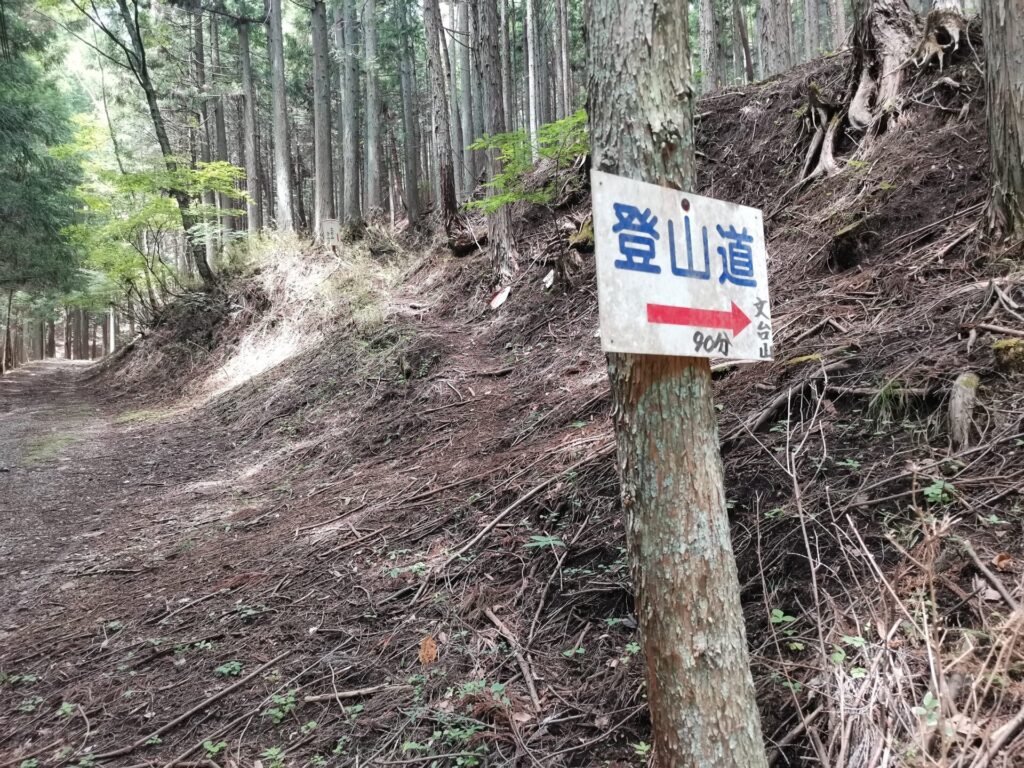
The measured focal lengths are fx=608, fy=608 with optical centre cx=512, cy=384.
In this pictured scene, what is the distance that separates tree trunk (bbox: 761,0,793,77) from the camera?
11258mm

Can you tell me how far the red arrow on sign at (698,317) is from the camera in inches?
66.3

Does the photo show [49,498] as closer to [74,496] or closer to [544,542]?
[74,496]

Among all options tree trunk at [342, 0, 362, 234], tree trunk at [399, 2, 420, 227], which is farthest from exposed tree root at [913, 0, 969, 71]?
tree trunk at [399, 2, 420, 227]

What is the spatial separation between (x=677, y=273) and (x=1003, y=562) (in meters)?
1.65

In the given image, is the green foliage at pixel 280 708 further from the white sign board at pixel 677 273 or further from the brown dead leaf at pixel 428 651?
the white sign board at pixel 677 273

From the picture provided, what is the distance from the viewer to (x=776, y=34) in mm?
11352

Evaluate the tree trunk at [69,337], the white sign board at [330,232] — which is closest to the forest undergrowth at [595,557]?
the white sign board at [330,232]

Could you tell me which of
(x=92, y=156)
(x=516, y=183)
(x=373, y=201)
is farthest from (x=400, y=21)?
(x=516, y=183)

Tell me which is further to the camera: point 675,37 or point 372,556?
point 372,556

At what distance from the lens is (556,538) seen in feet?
11.0

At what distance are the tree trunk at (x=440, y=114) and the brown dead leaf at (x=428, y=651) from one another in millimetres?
9294

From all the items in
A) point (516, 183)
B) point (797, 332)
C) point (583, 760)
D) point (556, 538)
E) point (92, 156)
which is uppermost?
point (92, 156)

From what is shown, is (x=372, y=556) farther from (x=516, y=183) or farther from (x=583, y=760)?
(x=516, y=183)

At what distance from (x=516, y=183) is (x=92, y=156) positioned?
15312 millimetres
